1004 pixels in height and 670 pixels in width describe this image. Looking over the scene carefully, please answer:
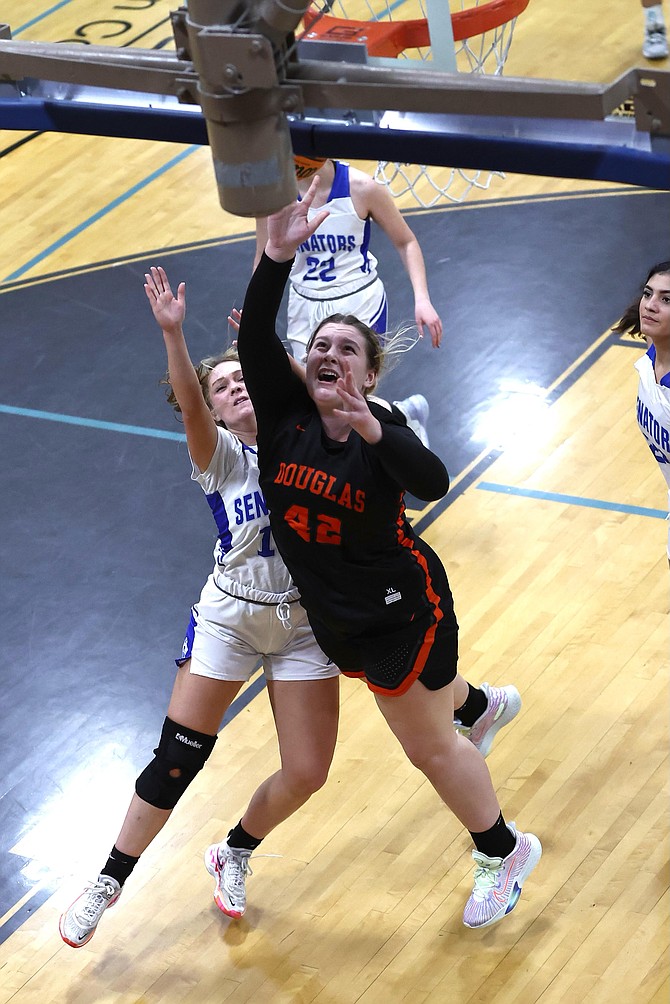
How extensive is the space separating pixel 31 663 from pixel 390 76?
12.6 feet

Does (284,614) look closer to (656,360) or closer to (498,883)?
(498,883)

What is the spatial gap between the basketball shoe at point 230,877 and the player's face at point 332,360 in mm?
1550

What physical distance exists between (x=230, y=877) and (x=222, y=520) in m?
1.17

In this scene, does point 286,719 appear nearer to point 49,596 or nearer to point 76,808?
point 76,808

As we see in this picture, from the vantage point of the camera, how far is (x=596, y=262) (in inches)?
325

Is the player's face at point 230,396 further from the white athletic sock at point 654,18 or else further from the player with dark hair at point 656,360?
the white athletic sock at point 654,18

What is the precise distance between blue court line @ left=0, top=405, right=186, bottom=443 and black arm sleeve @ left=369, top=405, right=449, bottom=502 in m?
3.74

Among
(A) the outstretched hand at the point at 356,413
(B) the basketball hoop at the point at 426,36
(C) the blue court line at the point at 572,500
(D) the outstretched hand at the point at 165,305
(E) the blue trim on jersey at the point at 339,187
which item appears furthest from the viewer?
(C) the blue court line at the point at 572,500

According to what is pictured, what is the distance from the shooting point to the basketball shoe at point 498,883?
423 cm

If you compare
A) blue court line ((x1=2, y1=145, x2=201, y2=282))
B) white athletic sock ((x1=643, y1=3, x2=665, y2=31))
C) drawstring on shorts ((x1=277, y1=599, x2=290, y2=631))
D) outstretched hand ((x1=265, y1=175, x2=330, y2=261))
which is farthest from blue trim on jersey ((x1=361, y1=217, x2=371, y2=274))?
white athletic sock ((x1=643, y1=3, x2=665, y2=31))

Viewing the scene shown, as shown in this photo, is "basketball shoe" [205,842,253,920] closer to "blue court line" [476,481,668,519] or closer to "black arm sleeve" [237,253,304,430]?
"black arm sleeve" [237,253,304,430]

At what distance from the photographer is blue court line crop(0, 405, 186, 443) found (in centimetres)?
726

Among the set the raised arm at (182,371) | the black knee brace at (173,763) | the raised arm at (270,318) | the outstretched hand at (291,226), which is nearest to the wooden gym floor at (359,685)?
the black knee brace at (173,763)

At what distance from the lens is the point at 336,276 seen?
19.3 feet
